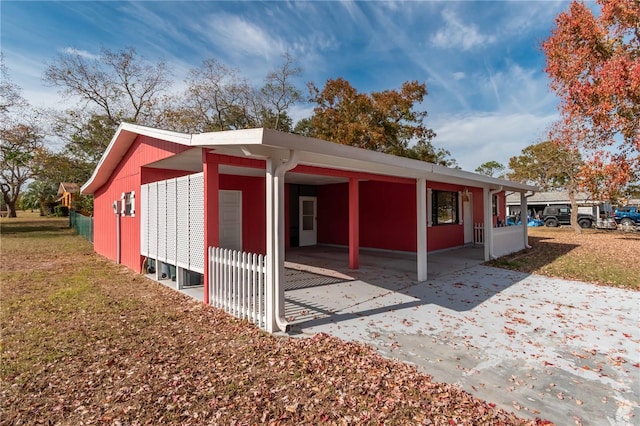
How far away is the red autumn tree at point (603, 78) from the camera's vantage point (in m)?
11.7

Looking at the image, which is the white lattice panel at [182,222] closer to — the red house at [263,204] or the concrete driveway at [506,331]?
the red house at [263,204]

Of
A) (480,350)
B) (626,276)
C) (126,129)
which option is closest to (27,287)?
(126,129)

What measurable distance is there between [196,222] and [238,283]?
1.73 meters

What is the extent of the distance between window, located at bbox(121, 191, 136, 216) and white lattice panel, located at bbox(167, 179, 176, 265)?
8.17 ft

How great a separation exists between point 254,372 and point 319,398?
2.62ft

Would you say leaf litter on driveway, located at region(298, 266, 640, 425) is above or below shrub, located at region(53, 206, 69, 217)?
below

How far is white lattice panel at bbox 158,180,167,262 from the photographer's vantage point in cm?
707

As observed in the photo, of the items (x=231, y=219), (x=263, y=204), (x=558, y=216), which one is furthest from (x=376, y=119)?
(x=558, y=216)

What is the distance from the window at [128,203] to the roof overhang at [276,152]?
4.02 feet

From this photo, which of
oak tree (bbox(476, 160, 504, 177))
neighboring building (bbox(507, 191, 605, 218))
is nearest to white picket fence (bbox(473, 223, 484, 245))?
neighboring building (bbox(507, 191, 605, 218))

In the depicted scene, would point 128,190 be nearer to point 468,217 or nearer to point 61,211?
point 468,217

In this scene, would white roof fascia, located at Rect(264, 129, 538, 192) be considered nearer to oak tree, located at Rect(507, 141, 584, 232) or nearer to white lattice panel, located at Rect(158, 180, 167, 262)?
white lattice panel, located at Rect(158, 180, 167, 262)

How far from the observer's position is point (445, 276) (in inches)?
307

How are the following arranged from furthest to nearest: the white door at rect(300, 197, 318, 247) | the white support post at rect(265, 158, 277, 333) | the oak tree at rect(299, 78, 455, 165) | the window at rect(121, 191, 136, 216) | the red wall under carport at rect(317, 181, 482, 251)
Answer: the oak tree at rect(299, 78, 455, 165) → the white door at rect(300, 197, 318, 247) → the red wall under carport at rect(317, 181, 482, 251) → the window at rect(121, 191, 136, 216) → the white support post at rect(265, 158, 277, 333)
